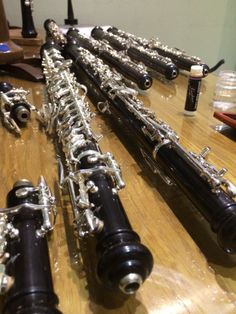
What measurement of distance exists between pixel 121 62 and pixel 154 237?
0.87m

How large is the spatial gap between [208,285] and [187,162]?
0.69 ft

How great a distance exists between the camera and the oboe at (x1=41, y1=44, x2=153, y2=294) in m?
0.39

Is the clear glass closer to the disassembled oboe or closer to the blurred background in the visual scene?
the disassembled oboe

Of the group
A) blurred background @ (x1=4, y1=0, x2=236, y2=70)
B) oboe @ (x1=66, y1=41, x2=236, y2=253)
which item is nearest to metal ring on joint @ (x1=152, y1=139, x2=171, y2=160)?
oboe @ (x1=66, y1=41, x2=236, y2=253)

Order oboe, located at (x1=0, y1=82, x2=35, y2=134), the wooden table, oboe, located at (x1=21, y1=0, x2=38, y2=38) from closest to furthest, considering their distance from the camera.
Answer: the wooden table < oboe, located at (x1=0, y1=82, x2=35, y2=134) < oboe, located at (x1=21, y1=0, x2=38, y2=38)

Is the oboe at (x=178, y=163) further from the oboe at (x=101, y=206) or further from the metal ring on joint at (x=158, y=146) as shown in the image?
the oboe at (x=101, y=206)

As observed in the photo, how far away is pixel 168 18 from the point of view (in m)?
2.58

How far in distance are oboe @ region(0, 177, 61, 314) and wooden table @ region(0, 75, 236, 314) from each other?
3.0 inches

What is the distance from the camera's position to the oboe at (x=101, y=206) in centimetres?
Result: 39

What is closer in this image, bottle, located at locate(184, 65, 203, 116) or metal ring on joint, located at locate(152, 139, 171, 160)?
metal ring on joint, located at locate(152, 139, 171, 160)

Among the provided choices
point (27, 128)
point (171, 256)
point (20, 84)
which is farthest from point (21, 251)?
point (20, 84)

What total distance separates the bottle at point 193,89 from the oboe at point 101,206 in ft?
1.23

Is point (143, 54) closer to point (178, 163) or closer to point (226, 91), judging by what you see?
point (226, 91)

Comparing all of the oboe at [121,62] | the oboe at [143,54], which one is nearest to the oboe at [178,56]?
the oboe at [143,54]
